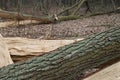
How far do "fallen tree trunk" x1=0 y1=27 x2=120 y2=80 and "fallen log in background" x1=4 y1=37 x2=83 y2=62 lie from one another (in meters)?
0.88

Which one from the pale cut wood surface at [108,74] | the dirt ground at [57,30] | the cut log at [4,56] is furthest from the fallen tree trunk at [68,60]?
the dirt ground at [57,30]

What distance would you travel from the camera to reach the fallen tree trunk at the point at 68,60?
2523 mm

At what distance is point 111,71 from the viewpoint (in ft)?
9.16

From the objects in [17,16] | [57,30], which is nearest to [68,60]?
[17,16]

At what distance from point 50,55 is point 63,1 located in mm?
12991

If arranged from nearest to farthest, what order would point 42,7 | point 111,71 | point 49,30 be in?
point 111,71, point 49,30, point 42,7

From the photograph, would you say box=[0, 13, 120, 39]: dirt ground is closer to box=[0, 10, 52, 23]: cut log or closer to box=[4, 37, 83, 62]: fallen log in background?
box=[0, 10, 52, 23]: cut log

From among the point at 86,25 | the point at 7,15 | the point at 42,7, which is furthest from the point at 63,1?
the point at 7,15

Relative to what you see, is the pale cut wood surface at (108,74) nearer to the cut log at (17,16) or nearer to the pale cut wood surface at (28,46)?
the pale cut wood surface at (28,46)

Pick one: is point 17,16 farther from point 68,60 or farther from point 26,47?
point 68,60

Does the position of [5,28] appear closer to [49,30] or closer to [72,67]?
[49,30]

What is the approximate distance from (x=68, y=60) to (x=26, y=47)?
1146mm

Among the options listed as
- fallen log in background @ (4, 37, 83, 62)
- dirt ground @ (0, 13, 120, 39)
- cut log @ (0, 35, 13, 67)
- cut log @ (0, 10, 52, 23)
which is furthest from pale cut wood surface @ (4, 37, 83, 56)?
cut log @ (0, 10, 52, 23)

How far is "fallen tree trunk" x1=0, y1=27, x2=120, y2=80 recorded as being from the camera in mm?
2523
